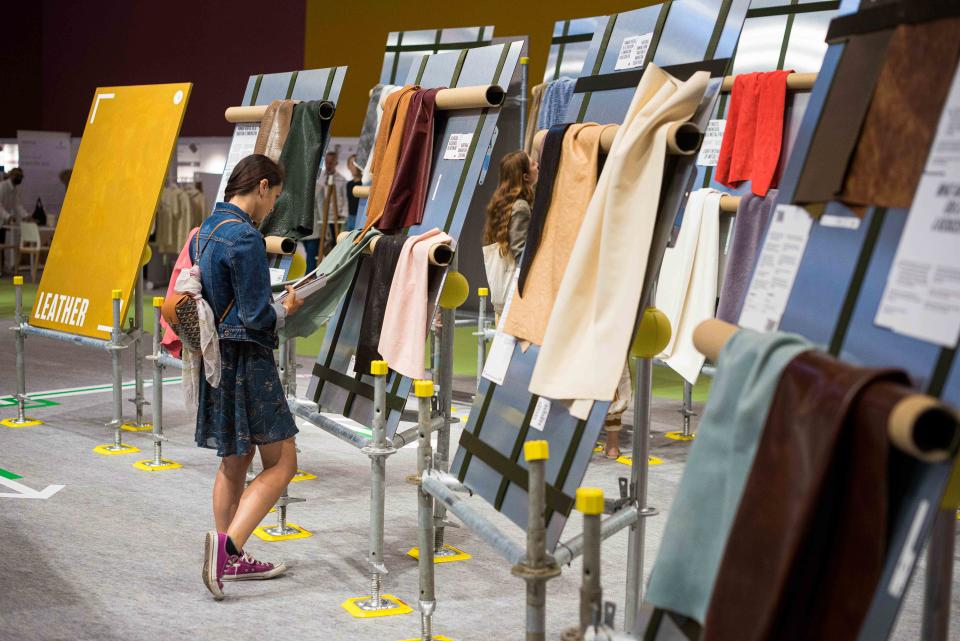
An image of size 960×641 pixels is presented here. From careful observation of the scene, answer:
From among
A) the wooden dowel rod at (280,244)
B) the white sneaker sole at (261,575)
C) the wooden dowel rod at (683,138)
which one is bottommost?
the white sneaker sole at (261,575)

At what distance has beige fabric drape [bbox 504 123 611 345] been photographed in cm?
264

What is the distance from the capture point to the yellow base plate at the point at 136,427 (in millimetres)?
6122

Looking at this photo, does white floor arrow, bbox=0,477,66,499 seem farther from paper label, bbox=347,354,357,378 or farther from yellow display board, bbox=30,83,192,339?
paper label, bbox=347,354,357,378

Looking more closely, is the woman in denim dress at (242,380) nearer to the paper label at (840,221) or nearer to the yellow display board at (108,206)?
the yellow display board at (108,206)

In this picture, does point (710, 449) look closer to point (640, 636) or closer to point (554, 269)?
point (640, 636)

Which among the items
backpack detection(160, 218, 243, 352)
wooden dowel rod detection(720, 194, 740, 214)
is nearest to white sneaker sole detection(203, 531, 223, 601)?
backpack detection(160, 218, 243, 352)

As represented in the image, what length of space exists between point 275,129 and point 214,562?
2.03 meters

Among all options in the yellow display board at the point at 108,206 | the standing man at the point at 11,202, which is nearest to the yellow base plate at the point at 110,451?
the yellow display board at the point at 108,206

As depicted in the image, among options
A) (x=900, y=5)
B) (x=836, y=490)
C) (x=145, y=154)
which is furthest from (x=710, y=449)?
(x=145, y=154)

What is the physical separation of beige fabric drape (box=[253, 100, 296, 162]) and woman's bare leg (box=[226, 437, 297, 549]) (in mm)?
1498

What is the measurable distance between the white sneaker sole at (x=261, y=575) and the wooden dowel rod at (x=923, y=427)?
2.88m

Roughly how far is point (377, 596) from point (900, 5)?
8.48 feet

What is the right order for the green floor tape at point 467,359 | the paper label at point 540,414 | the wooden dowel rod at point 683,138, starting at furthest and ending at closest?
the green floor tape at point 467,359 → the paper label at point 540,414 → the wooden dowel rod at point 683,138

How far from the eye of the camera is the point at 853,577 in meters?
1.38
